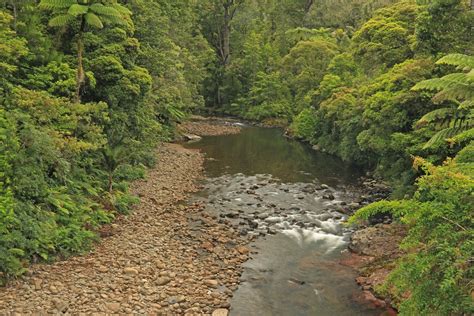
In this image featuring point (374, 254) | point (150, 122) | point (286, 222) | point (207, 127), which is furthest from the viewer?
point (207, 127)

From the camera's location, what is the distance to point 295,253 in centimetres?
1402

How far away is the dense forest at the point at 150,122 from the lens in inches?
275

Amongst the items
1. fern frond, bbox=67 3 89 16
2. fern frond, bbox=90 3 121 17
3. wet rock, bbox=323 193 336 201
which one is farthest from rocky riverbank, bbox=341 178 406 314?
fern frond, bbox=67 3 89 16

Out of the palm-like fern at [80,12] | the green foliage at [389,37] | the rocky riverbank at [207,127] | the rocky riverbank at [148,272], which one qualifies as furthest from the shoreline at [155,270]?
the rocky riverbank at [207,127]

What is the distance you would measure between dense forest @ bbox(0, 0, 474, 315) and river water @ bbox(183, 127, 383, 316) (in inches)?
71.6

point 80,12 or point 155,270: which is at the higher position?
point 80,12

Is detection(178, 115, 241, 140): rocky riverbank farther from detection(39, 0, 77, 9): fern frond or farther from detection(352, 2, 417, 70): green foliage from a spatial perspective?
detection(39, 0, 77, 9): fern frond

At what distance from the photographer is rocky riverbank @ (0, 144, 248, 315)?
357 inches

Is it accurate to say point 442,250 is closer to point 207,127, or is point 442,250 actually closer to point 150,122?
point 150,122

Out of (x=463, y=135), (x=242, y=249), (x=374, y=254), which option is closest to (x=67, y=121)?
(x=242, y=249)

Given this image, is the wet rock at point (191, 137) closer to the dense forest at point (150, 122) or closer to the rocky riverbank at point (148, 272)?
the dense forest at point (150, 122)

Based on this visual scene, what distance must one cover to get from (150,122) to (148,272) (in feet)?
34.6

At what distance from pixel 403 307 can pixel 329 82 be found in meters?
27.0

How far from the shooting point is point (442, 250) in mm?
6359
